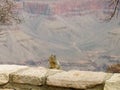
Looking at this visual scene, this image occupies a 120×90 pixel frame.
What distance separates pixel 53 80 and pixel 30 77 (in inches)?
10.8

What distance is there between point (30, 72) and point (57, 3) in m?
197

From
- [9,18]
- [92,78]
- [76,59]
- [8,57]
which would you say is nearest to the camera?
[92,78]

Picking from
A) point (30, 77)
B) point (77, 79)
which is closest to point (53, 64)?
point (30, 77)

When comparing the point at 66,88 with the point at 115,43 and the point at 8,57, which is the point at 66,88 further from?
the point at 115,43

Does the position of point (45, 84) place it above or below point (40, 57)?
above

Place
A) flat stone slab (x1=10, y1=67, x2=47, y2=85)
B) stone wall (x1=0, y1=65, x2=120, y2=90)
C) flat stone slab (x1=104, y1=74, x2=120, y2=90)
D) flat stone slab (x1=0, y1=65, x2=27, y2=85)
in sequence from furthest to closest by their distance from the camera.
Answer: flat stone slab (x1=0, y1=65, x2=27, y2=85)
flat stone slab (x1=10, y1=67, x2=47, y2=85)
stone wall (x1=0, y1=65, x2=120, y2=90)
flat stone slab (x1=104, y1=74, x2=120, y2=90)

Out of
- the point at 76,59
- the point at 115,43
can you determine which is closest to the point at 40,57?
the point at 76,59

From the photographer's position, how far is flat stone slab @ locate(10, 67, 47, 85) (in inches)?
140

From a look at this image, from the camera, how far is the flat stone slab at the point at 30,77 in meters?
3.56

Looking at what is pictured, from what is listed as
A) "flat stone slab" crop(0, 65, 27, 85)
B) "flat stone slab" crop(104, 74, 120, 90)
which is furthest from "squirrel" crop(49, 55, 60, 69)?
"flat stone slab" crop(104, 74, 120, 90)

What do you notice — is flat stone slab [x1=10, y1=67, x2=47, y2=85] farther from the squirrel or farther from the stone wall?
the squirrel

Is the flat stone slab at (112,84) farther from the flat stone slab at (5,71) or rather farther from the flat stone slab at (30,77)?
the flat stone slab at (5,71)

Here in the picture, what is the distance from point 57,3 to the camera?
653 feet

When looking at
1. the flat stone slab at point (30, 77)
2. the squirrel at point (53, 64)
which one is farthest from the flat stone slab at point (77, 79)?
the squirrel at point (53, 64)
